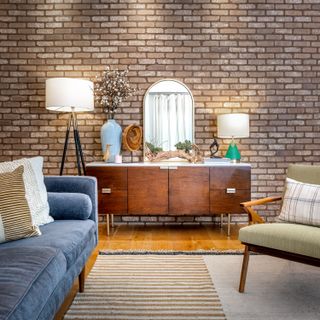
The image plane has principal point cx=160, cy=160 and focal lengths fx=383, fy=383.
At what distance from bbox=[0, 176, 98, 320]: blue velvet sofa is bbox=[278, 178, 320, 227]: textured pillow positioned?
1.34 metres

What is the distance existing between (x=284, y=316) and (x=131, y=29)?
11.8ft

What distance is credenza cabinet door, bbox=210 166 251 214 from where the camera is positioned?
403 cm

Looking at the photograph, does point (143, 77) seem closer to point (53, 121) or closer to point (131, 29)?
point (131, 29)

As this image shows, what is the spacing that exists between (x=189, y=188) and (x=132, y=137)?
95cm

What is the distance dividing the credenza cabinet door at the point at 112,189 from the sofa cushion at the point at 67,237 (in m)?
1.48

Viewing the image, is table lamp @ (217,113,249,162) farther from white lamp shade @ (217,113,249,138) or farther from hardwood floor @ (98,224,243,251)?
hardwood floor @ (98,224,243,251)

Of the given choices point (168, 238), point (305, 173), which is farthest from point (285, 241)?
point (168, 238)

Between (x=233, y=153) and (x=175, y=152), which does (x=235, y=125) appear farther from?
(x=175, y=152)

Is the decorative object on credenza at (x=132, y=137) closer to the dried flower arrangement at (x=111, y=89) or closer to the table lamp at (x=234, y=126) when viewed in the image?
the dried flower arrangement at (x=111, y=89)

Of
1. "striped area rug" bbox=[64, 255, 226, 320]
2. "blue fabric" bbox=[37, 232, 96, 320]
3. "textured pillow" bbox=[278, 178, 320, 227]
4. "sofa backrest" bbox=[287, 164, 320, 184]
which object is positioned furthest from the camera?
"sofa backrest" bbox=[287, 164, 320, 184]

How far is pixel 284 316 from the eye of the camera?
206 centimetres

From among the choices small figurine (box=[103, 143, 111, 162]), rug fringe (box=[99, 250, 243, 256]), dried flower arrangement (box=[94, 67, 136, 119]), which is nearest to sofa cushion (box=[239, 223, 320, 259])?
rug fringe (box=[99, 250, 243, 256])

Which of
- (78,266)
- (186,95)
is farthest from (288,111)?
(78,266)

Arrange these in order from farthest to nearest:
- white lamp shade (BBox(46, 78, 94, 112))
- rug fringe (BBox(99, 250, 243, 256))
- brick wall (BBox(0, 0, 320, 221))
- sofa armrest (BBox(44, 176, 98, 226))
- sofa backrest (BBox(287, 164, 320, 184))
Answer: brick wall (BBox(0, 0, 320, 221)) → white lamp shade (BBox(46, 78, 94, 112)) → rug fringe (BBox(99, 250, 243, 256)) → sofa backrest (BBox(287, 164, 320, 184)) → sofa armrest (BBox(44, 176, 98, 226))
